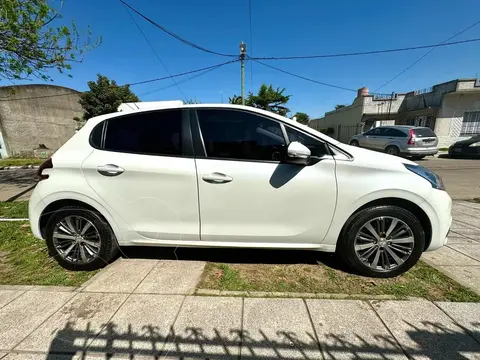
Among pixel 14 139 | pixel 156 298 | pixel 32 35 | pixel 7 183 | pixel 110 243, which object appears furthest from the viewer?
pixel 14 139

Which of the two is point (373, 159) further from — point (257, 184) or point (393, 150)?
point (393, 150)

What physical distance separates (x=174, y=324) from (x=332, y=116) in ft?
90.9

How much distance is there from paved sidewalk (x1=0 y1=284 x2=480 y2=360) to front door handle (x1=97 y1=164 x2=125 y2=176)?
1.19 m

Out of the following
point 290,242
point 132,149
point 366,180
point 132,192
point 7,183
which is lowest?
point 7,183

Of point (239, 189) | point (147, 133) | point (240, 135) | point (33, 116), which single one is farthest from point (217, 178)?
point (33, 116)

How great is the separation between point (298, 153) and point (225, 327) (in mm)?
1600

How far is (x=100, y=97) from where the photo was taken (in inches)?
710

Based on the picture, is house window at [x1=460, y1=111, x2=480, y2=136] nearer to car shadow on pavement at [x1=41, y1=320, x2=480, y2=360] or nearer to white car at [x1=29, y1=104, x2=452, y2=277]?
white car at [x1=29, y1=104, x2=452, y2=277]

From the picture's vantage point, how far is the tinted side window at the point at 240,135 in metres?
2.39

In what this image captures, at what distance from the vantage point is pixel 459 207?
4.80 meters

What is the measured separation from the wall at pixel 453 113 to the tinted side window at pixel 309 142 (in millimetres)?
18178

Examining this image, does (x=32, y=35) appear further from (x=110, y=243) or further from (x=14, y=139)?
(x=14, y=139)

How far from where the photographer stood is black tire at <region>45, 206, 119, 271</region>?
259 centimetres

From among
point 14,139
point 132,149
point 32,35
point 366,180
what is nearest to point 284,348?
point 366,180
